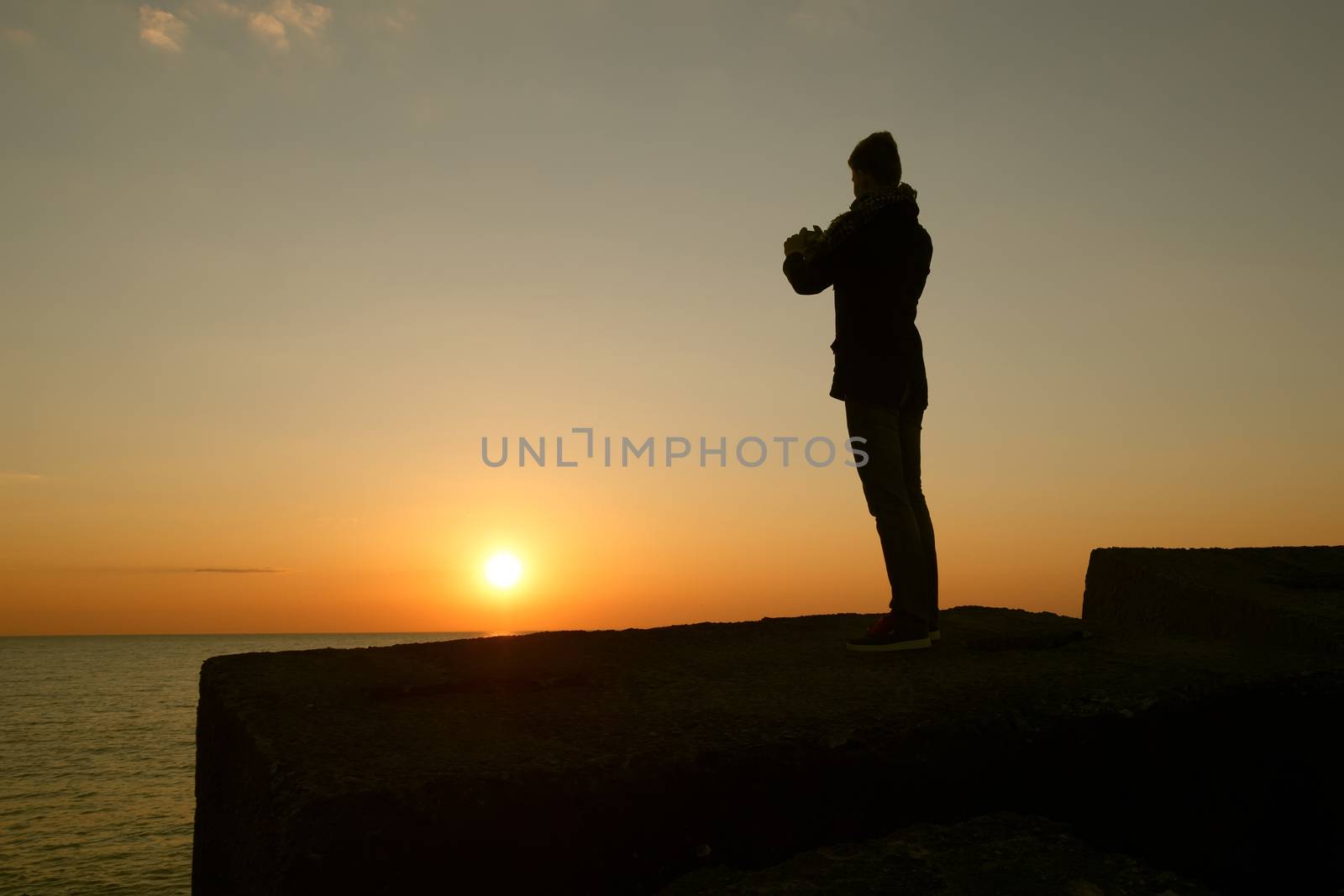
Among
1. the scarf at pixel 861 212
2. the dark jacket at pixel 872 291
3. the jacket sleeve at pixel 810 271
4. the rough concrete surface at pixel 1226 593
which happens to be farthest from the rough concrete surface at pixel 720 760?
the scarf at pixel 861 212

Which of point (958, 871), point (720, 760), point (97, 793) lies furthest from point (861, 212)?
point (97, 793)

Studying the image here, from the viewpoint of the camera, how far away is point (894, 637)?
140 inches

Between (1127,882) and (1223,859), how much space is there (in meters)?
0.95

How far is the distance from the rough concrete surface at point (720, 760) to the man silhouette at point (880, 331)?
0.27 meters

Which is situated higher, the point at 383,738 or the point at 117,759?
the point at 383,738

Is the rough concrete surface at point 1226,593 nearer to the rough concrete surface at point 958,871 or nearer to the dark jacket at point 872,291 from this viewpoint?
the dark jacket at point 872,291

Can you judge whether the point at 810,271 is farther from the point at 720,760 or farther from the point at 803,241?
the point at 720,760

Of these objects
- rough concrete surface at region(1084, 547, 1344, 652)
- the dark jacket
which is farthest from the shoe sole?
rough concrete surface at region(1084, 547, 1344, 652)

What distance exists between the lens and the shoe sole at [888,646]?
3.54 m

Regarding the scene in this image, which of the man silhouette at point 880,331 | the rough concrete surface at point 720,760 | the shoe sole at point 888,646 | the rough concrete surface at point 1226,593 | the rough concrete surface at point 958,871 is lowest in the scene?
the rough concrete surface at point 958,871

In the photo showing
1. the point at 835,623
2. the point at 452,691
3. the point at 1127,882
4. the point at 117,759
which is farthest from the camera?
the point at 117,759

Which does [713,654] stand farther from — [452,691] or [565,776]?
[565,776]

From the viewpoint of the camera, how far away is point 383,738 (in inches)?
88.1

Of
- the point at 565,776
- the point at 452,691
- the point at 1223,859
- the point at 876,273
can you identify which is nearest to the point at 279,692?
the point at 452,691
